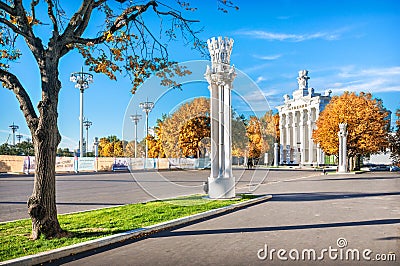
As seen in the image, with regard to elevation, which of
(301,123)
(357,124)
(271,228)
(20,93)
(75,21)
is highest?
(301,123)

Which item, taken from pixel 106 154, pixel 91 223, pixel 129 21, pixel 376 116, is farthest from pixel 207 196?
pixel 106 154

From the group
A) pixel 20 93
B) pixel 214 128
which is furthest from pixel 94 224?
pixel 214 128

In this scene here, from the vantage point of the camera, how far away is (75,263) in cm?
659

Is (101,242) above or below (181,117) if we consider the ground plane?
below

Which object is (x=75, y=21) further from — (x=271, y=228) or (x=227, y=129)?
(x=227, y=129)

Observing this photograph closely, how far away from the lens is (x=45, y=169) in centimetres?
821

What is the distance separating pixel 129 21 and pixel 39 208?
4.80 metres

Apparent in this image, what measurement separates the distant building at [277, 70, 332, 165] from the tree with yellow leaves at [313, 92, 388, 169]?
71.3 feet

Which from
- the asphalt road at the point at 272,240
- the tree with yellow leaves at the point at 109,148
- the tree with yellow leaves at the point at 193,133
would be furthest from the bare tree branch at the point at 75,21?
the tree with yellow leaves at the point at 109,148

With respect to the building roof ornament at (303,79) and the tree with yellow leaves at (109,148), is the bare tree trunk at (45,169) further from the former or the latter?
the tree with yellow leaves at (109,148)

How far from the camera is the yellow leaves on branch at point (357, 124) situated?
46969 mm

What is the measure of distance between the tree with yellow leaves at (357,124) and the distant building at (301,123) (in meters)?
21.7

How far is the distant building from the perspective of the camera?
252ft

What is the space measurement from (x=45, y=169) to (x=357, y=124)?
1789 inches
